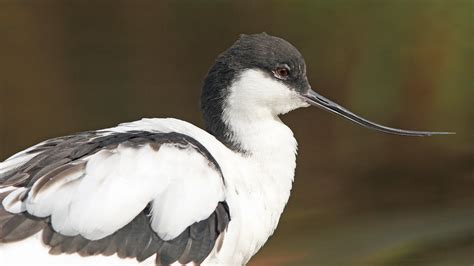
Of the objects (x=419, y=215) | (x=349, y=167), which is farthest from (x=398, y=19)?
(x=419, y=215)

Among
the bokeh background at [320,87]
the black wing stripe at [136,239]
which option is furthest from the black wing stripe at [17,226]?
the bokeh background at [320,87]

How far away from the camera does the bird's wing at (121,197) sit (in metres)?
2.80

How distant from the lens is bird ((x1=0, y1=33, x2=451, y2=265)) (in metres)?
2.80

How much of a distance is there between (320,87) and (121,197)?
3121 mm

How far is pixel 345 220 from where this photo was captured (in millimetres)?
5012

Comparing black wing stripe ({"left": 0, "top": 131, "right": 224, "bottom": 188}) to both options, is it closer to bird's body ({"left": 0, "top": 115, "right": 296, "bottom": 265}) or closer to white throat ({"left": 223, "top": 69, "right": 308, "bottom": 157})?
bird's body ({"left": 0, "top": 115, "right": 296, "bottom": 265})

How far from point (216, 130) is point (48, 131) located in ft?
7.81

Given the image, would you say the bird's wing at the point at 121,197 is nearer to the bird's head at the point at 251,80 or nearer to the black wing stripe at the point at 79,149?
the black wing stripe at the point at 79,149

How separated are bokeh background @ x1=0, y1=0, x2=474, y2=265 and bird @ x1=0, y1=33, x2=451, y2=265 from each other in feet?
4.98

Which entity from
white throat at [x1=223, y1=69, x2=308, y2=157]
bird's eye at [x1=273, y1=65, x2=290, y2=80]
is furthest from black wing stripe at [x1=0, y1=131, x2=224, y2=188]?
bird's eye at [x1=273, y1=65, x2=290, y2=80]

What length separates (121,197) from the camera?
284cm

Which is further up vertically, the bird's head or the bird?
the bird's head

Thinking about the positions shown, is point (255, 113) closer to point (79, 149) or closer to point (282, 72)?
point (282, 72)

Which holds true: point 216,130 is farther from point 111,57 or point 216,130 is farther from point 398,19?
point 398,19
